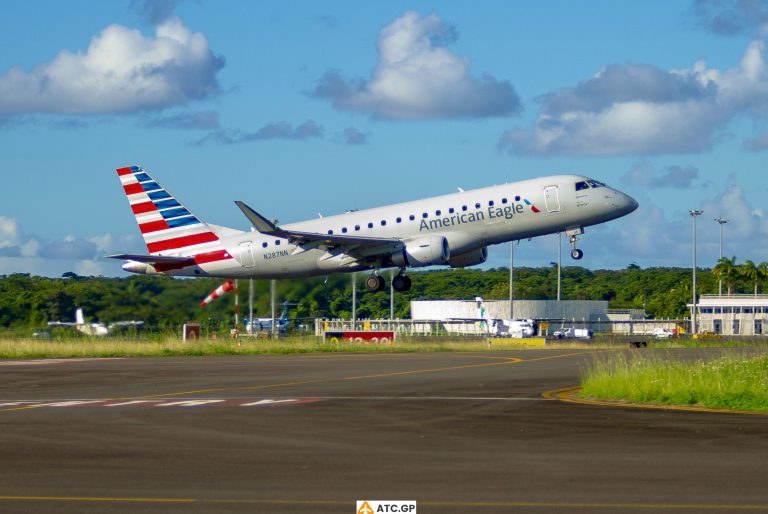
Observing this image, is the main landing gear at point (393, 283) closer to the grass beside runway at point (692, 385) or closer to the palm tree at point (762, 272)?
the grass beside runway at point (692, 385)

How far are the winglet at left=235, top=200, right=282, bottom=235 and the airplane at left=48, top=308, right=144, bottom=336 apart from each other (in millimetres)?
6903

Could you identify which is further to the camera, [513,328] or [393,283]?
[513,328]

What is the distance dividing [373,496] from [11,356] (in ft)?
141

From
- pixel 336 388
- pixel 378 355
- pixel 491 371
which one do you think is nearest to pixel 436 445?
pixel 336 388

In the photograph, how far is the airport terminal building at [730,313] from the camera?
13600 centimetres

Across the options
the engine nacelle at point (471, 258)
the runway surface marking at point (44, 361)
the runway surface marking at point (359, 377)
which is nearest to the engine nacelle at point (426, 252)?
the engine nacelle at point (471, 258)

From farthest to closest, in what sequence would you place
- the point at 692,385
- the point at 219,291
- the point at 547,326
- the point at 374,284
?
the point at 547,326 → the point at 374,284 → the point at 219,291 → the point at 692,385

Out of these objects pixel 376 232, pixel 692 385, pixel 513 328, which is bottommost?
pixel 692 385

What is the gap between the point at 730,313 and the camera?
453ft

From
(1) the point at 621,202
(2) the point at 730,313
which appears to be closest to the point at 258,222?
(1) the point at 621,202

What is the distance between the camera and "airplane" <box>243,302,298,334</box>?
60122 millimetres

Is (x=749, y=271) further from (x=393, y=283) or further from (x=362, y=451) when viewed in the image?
(x=362, y=451)

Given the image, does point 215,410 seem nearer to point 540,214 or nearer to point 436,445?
point 436,445

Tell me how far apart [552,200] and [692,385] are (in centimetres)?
2731
